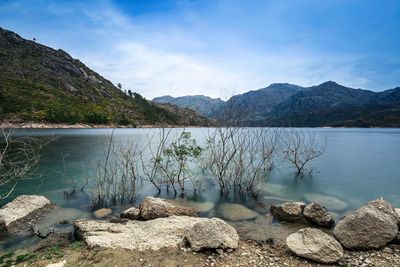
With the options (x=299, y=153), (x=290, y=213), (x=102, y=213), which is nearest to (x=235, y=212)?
(x=290, y=213)

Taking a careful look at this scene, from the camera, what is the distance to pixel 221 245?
8.91 metres

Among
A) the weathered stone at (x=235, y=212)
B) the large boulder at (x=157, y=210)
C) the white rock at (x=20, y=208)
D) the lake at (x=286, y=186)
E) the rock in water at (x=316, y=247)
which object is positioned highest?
the rock in water at (x=316, y=247)

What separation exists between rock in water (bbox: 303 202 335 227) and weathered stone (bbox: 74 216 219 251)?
5796 mm

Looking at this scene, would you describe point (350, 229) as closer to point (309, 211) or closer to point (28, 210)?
point (309, 211)

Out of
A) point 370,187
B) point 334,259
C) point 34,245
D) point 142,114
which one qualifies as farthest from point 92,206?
point 142,114

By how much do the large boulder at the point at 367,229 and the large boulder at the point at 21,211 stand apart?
45.9ft

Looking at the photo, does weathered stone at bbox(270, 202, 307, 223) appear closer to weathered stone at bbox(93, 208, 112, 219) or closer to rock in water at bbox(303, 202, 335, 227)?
rock in water at bbox(303, 202, 335, 227)

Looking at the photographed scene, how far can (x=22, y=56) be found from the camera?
16638 centimetres

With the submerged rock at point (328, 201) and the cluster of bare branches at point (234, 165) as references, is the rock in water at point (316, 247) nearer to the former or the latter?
the cluster of bare branches at point (234, 165)

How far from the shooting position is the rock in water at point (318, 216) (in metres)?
12.5

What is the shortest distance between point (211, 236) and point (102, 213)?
8.03m

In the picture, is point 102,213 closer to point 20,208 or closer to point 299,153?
point 20,208

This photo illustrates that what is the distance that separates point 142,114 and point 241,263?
151 meters

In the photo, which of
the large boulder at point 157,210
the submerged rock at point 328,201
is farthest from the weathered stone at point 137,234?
the submerged rock at point 328,201
